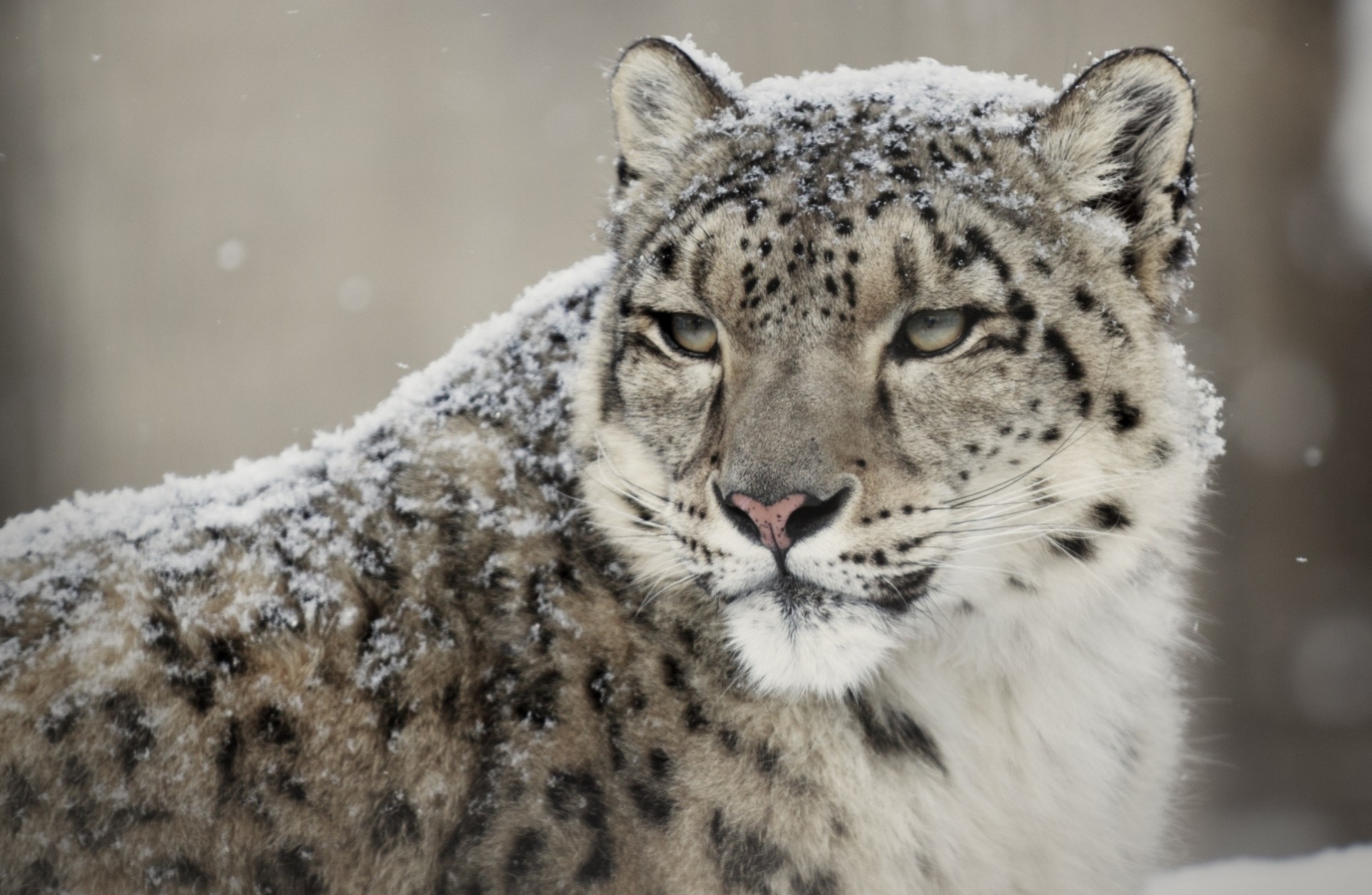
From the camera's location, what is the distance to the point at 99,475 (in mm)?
7438

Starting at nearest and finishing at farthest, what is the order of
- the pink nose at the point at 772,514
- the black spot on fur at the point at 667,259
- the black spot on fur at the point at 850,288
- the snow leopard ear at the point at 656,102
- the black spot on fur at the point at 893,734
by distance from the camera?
the pink nose at the point at 772,514
the black spot on fur at the point at 850,288
the black spot on fur at the point at 893,734
the black spot on fur at the point at 667,259
the snow leopard ear at the point at 656,102

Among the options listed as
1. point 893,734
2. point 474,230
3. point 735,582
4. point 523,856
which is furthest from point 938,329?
point 474,230

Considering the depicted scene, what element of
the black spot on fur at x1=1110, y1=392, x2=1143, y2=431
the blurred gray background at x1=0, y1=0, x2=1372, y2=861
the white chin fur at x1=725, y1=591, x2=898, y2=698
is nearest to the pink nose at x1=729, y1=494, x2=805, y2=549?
the white chin fur at x1=725, y1=591, x2=898, y2=698

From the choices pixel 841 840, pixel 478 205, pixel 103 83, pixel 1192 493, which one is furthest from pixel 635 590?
pixel 103 83

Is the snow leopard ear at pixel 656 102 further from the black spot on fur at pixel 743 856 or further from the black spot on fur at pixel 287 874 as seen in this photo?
the black spot on fur at pixel 287 874

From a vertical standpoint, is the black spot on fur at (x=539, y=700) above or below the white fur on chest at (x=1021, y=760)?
above

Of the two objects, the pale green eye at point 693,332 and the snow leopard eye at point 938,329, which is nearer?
the snow leopard eye at point 938,329

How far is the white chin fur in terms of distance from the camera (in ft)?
7.66

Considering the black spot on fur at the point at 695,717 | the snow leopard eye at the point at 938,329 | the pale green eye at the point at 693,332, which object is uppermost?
the pale green eye at the point at 693,332

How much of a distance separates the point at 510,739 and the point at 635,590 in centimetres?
41

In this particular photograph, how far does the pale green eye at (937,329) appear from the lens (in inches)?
97.4

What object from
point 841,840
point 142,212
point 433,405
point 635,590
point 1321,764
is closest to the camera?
point 841,840

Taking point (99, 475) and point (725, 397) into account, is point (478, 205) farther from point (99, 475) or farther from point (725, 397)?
point (725, 397)

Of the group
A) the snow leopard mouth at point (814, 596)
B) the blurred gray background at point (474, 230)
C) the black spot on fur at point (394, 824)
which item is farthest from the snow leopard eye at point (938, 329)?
the blurred gray background at point (474, 230)
